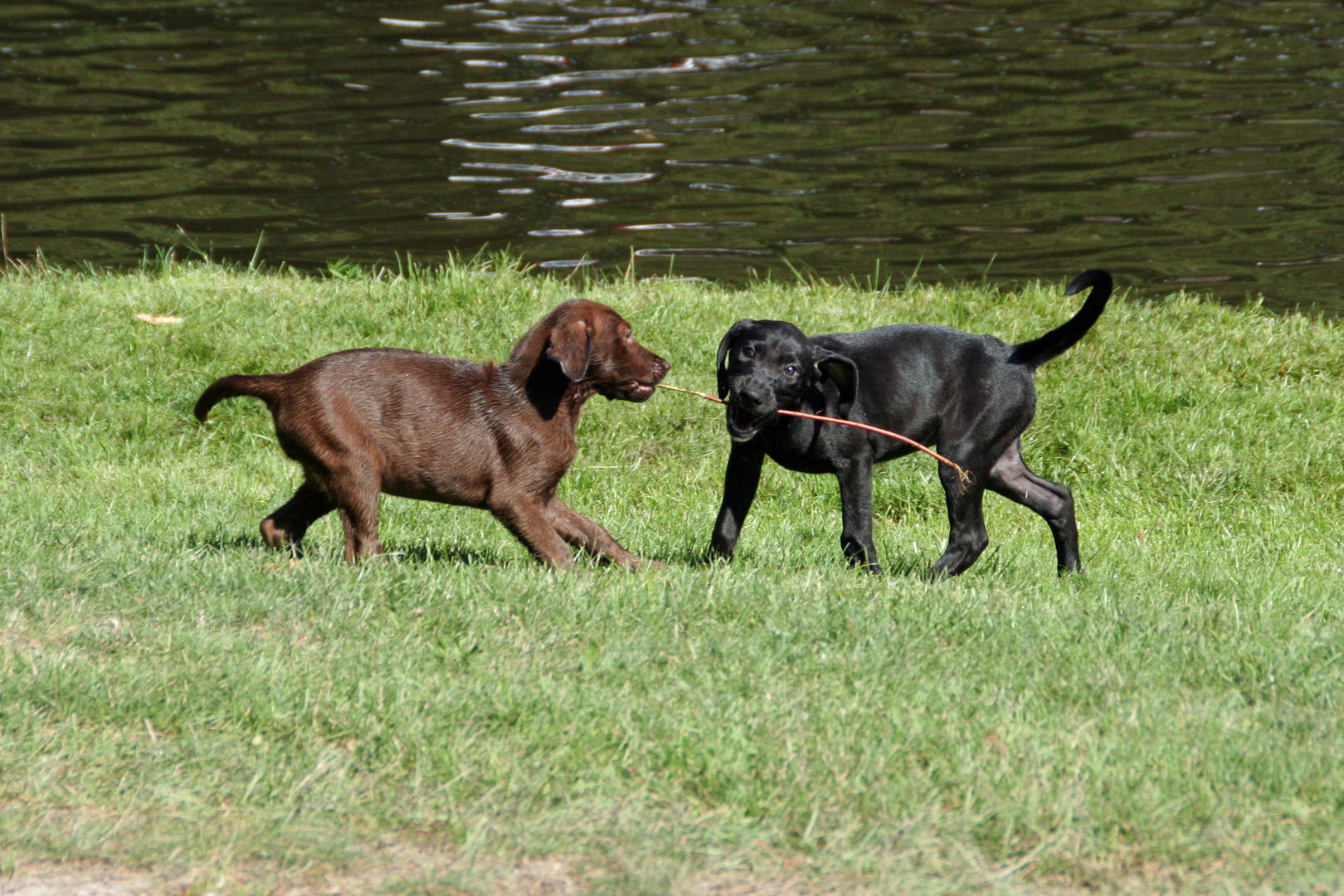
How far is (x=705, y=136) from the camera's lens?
19.5m

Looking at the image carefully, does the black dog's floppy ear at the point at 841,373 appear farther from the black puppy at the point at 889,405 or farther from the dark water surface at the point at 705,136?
the dark water surface at the point at 705,136

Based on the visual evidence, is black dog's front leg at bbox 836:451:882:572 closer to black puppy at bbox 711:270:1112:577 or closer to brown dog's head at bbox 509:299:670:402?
black puppy at bbox 711:270:1112:577

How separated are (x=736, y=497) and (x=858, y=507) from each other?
1.79 ft

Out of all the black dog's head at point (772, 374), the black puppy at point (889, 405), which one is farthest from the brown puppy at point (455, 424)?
the black puppy at point (889, 405)

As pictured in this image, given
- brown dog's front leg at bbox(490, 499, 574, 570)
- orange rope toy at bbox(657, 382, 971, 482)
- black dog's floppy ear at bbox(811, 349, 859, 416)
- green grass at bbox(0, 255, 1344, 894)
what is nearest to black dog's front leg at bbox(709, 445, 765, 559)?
green grass at bbox(0, 255, 1344, 894)

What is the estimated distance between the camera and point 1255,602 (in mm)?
5504

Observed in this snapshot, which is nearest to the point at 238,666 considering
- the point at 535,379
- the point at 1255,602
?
the point at 535,379

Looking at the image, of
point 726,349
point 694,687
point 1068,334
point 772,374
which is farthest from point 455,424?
point 1068,334

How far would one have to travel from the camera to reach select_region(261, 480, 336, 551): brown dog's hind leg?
6.17 metres

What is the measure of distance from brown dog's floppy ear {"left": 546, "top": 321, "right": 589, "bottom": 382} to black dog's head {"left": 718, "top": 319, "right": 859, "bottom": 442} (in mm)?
615

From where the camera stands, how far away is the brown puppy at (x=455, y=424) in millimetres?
5770

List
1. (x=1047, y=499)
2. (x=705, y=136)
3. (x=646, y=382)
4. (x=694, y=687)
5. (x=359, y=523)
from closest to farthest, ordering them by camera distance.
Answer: (x=694, y=687) → (x=359, y=523) → (x=646, y=382) → (x=1047, y=499) → (x=705, y=136)

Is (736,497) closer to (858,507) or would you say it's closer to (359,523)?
(858,507)

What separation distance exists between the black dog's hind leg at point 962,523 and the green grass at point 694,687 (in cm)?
15
